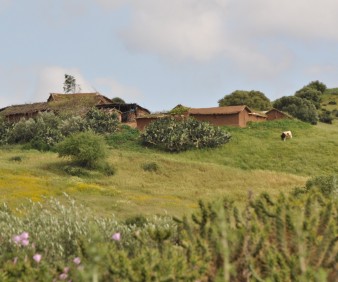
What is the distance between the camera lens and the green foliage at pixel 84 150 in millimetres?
45812

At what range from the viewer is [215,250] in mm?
7184

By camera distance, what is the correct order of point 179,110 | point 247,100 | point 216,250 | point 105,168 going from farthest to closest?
1. point 247,100
2. point 179,110
3. point 105,168
4. point 216,250

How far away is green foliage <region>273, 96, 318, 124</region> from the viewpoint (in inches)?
3145

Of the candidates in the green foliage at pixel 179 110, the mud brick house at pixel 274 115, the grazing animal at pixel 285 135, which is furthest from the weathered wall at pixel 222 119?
the mud brick house at pixel 274 115

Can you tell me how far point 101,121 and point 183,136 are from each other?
1317 centimetres

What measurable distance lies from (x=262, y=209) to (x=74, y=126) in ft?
186

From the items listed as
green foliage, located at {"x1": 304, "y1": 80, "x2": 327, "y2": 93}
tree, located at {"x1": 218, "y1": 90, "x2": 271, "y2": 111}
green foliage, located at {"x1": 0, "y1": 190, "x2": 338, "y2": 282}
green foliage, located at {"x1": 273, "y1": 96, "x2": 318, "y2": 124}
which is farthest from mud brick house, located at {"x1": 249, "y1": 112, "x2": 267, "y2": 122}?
green foliage, located at {"x1": 0, "y1": 190, "x2": 338, "y2": 282}

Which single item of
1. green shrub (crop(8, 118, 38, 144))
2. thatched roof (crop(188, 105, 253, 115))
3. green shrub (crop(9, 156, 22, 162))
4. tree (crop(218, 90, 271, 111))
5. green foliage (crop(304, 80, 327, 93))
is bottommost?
green shrub (crop(9, 156, 22, 162))

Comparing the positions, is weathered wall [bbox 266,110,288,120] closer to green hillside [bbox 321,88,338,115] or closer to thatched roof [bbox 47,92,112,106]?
thatched roof [bbox 47,92,112,106]

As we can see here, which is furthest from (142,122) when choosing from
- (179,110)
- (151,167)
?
(151,167)

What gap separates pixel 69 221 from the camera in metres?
9.69

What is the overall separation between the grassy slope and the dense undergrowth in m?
19.0

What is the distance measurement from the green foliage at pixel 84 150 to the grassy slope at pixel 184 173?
1713mm

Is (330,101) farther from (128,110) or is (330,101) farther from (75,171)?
(75,171)
